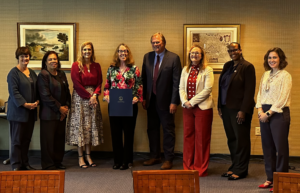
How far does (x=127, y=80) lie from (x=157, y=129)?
2.75 feet

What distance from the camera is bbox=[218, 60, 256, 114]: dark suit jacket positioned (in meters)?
3.55

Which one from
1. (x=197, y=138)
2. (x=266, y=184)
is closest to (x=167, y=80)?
(x=197, y=138)

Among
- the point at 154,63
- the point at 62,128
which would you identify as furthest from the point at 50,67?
the point at 154,63

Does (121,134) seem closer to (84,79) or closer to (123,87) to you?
(123,87)

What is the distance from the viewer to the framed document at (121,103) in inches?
157

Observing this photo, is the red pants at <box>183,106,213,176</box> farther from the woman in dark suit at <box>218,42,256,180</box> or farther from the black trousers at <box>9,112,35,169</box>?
the black trousers at <box>9,112,35,169</box>

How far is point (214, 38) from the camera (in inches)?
185

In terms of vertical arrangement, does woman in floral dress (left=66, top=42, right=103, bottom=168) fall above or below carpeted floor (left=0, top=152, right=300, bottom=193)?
above

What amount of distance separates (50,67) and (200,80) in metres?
1.92

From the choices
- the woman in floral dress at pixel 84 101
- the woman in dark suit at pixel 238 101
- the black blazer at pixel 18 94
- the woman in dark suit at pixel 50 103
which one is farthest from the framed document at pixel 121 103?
the woman in dark suit at pixel 238 101

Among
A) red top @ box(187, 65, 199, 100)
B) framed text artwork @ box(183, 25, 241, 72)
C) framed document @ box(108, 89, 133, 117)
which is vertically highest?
framed text artwork @ box(183, 25, 241, 72)

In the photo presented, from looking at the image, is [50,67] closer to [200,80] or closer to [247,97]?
[200,80]

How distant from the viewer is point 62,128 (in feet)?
13.8

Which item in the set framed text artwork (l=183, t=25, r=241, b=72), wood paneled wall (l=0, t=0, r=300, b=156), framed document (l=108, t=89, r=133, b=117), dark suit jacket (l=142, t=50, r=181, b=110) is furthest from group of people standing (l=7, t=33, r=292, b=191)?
framed text artwork (l=183, t=25, r=241, b=72)
